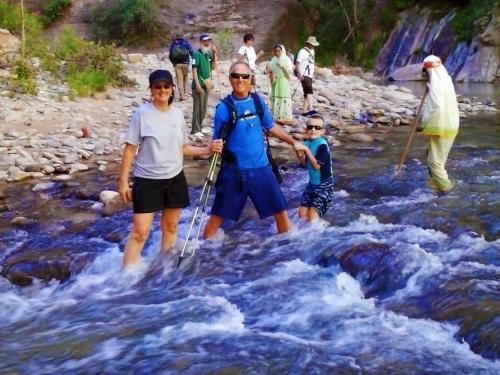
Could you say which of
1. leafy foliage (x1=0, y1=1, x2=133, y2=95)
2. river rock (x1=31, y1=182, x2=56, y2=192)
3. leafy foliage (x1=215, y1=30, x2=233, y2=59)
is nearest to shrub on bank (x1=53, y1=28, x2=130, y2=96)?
leafy foliage (x1=0, y1=1, x2=133, y2=95)

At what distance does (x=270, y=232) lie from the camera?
705 cm

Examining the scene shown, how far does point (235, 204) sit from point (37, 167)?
5.19m

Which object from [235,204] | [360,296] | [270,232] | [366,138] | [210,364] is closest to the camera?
[210,364]

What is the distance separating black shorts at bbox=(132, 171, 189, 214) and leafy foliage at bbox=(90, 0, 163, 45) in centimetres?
3199

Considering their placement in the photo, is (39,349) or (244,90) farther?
(244,90)

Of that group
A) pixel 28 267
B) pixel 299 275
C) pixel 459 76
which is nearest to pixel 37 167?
pixel 28 267

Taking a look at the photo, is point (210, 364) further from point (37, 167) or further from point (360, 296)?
point (37, 167)

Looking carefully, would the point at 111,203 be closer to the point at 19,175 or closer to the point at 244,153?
the point at 19,175

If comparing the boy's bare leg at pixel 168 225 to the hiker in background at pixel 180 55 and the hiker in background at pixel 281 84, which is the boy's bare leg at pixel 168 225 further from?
the hiker in background at pixel 180 55

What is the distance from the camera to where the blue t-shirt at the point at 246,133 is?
19.1ft

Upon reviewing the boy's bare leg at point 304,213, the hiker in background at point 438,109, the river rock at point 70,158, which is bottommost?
the river rock at point 70,158

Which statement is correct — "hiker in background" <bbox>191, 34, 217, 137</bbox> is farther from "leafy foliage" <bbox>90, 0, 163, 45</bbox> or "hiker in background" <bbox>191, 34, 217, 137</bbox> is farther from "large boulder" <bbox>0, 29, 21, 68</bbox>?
"leafy foliage" <bbox>90, 0, 163, 45</bbox>

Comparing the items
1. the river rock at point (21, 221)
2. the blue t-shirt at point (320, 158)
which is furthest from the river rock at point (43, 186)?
the blue t-shirt at point (320, 158)

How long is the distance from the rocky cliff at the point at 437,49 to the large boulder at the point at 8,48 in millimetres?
16765
